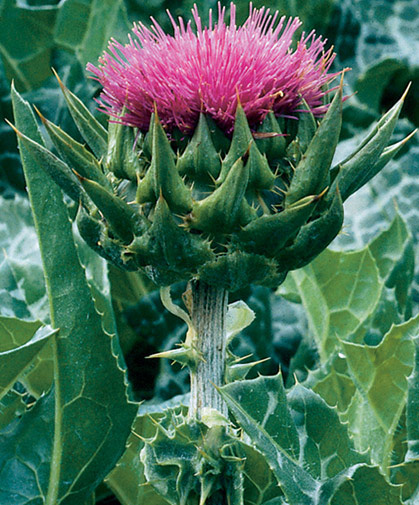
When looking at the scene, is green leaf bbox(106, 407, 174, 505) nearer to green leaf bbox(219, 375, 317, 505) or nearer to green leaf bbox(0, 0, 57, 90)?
green leaf bbox(219, 375, 317, 505)

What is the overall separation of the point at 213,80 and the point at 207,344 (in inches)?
10.4

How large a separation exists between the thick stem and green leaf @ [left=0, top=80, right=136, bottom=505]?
13 centimetres

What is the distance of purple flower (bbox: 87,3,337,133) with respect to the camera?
72 cm

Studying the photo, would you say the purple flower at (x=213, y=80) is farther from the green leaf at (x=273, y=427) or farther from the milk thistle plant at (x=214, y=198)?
the green leaf at (x=273, y=427)

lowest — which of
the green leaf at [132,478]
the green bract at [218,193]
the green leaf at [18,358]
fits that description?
the green leaf at [132,478]

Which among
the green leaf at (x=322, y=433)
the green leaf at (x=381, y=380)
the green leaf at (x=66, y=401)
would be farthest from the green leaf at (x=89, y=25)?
the green leaf at (x=322, y=433)

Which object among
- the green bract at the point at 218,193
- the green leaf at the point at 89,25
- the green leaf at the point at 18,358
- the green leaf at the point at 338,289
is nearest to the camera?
the green bract at the point at 218,193

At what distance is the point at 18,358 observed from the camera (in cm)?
82

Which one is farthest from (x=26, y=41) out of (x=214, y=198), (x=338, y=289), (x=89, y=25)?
(x=214, y=198)

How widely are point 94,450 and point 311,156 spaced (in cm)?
45

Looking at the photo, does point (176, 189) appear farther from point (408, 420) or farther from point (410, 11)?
point (410, 11)

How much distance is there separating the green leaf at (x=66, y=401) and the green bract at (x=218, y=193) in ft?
0.27

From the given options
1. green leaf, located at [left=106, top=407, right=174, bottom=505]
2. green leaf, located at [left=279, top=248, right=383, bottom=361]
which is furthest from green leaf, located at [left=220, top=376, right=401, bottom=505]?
green leaf, located at [left=279, top=248, right=383, bottom=361]

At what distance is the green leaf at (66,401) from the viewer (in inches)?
32.2
